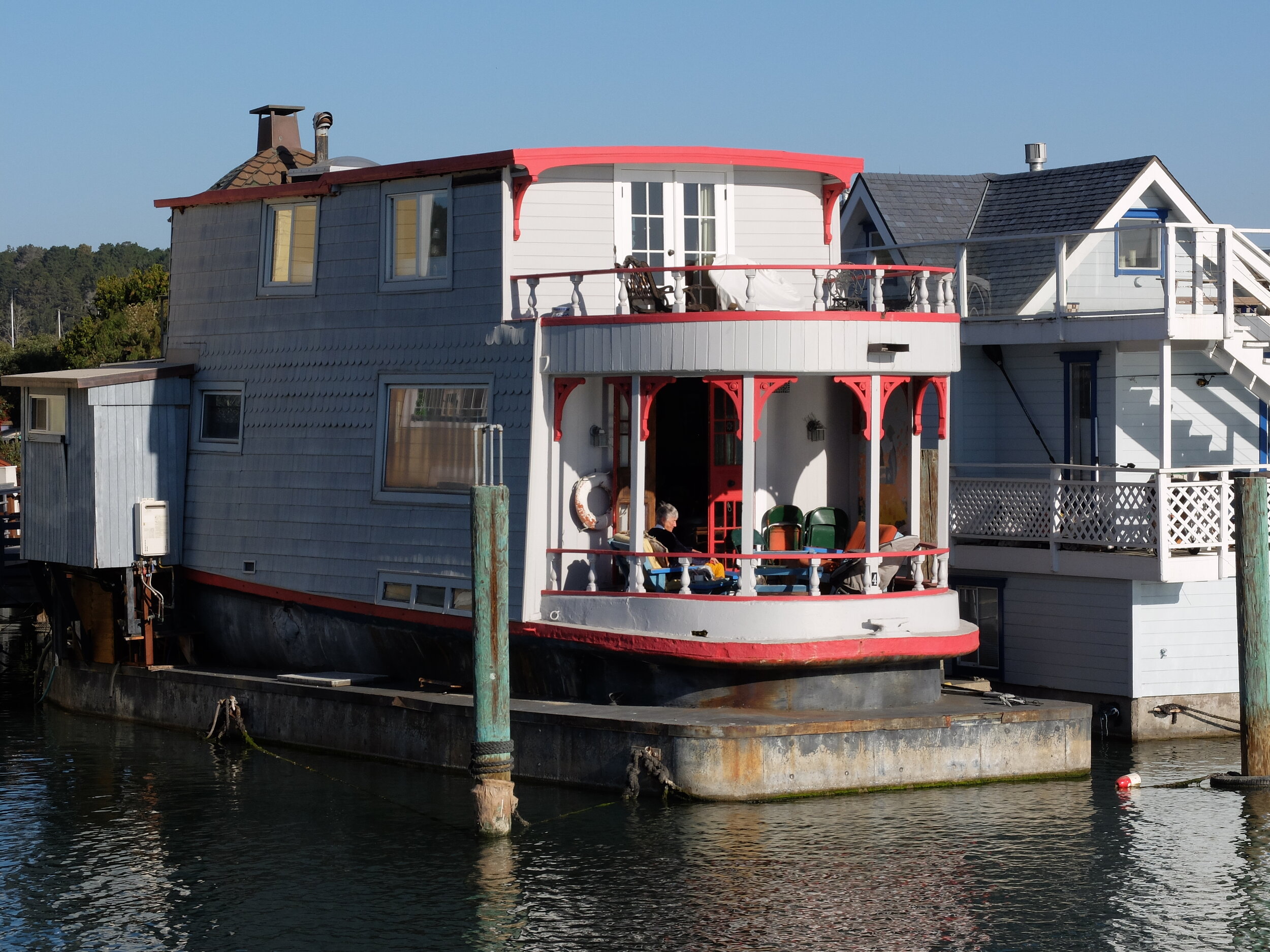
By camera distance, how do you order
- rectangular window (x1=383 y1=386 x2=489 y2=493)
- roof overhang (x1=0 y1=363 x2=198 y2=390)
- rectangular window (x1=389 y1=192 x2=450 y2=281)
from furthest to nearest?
roof overhang (x1=0 y1=363 x2=198 y2=390)
rectangular window (x1=389 y1=192 x2=450 y2=281)
rectangular window (x1=383 y1=386 x2=489 y2=493)

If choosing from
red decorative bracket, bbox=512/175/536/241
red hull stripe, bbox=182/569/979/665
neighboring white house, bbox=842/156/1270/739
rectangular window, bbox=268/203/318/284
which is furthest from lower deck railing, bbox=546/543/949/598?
rectangular window, bbox=268/203/318/284

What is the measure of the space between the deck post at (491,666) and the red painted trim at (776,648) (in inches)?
83.6

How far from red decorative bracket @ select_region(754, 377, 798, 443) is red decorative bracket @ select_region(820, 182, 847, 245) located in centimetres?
378

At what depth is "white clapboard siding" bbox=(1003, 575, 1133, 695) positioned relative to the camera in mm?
21312

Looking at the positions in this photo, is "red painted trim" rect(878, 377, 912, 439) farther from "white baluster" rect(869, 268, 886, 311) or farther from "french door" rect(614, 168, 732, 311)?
"french door" rect(614, 168, 732, 311)

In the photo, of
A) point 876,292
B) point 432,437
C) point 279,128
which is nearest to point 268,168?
point 279,128

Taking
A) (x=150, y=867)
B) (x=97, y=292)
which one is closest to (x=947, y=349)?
(x=150, y=867)

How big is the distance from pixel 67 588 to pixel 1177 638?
1473 cm

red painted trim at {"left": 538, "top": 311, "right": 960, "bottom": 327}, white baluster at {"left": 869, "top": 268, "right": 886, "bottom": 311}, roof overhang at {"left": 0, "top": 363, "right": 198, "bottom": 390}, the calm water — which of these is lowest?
the calm water

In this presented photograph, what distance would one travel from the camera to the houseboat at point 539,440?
1825cm

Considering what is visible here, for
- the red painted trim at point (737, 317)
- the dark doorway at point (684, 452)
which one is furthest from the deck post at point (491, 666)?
the dark doorway at point (684, 452)

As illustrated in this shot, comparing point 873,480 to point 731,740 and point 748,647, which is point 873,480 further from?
point 731,740

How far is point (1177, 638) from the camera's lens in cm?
2133

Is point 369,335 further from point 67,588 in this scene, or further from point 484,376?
point 67,588
